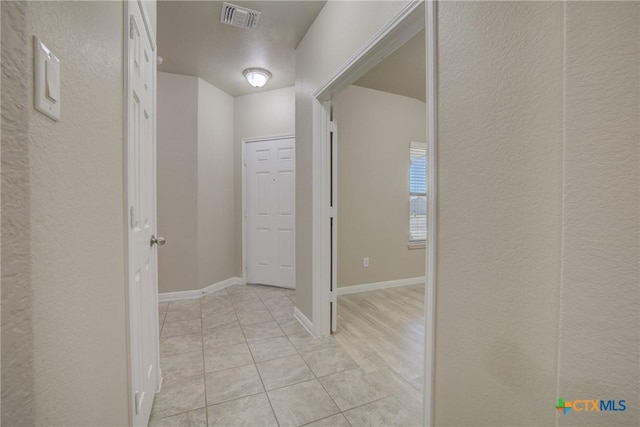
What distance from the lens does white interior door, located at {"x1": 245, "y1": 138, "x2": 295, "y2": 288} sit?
3.83 meters

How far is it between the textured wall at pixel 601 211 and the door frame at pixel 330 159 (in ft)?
1.63

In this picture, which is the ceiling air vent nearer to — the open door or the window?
the open door

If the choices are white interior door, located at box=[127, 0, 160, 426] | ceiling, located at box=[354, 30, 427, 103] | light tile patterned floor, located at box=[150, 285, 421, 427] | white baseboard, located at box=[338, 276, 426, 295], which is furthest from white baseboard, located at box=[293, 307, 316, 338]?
ceiling, located at box=[354, 30, 427, 103]

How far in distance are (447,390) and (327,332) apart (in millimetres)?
1416

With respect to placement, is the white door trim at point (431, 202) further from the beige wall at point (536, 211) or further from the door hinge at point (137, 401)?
the door hinge at point (137, 401)

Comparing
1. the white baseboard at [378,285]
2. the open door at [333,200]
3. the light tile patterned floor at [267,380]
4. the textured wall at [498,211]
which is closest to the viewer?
the textured wall at [498,211]

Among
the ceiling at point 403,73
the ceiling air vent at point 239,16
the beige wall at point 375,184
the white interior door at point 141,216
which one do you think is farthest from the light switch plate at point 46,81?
the beige wall at point 375,184

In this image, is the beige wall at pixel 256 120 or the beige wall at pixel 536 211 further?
the beige wall at pixel 256 120

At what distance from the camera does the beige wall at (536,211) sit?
57cm

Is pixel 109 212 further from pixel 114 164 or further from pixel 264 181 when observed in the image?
pixel 264 181

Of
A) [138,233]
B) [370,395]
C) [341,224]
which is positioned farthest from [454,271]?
[341,224]

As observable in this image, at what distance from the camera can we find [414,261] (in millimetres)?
4098

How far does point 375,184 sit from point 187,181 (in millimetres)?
2444

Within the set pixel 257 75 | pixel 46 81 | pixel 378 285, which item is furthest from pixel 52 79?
pixel 378 285
